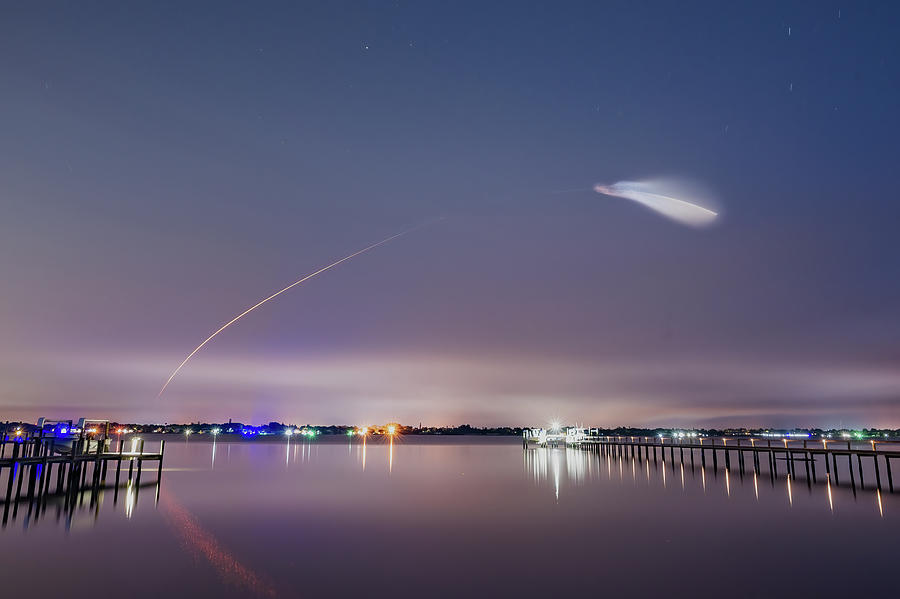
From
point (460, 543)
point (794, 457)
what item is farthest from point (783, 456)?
point (460, 543)

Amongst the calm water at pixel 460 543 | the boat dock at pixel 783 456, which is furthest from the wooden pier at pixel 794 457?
the calm water at pixel 460 543

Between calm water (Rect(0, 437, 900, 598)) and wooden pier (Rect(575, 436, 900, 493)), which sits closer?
calm water (Rect(0, 437, 900, 598))

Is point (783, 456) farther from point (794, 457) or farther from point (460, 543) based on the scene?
point (460, 543)

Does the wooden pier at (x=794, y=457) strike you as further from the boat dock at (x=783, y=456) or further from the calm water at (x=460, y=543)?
the calm water at (x=460, y=543)

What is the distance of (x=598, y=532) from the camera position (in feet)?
117

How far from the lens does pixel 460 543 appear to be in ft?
107

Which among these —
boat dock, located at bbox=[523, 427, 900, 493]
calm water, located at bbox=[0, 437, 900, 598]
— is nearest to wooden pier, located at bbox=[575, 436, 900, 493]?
boat dock, located at bbox=[523, 427, 900, 493]

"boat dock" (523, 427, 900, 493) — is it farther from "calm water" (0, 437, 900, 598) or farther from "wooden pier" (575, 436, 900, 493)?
"calm water" (0, 437, 900, 598)

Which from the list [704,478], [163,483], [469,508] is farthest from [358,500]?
[704,478]

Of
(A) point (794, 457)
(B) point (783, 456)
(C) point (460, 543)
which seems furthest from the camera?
(B) point (783, 456)

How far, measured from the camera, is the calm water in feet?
79.2

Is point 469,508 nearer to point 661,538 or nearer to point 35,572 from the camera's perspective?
point 661,538

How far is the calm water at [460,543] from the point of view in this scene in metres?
24.1

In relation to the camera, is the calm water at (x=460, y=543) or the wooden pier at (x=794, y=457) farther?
the wooden pier at (x=794, y=457)
